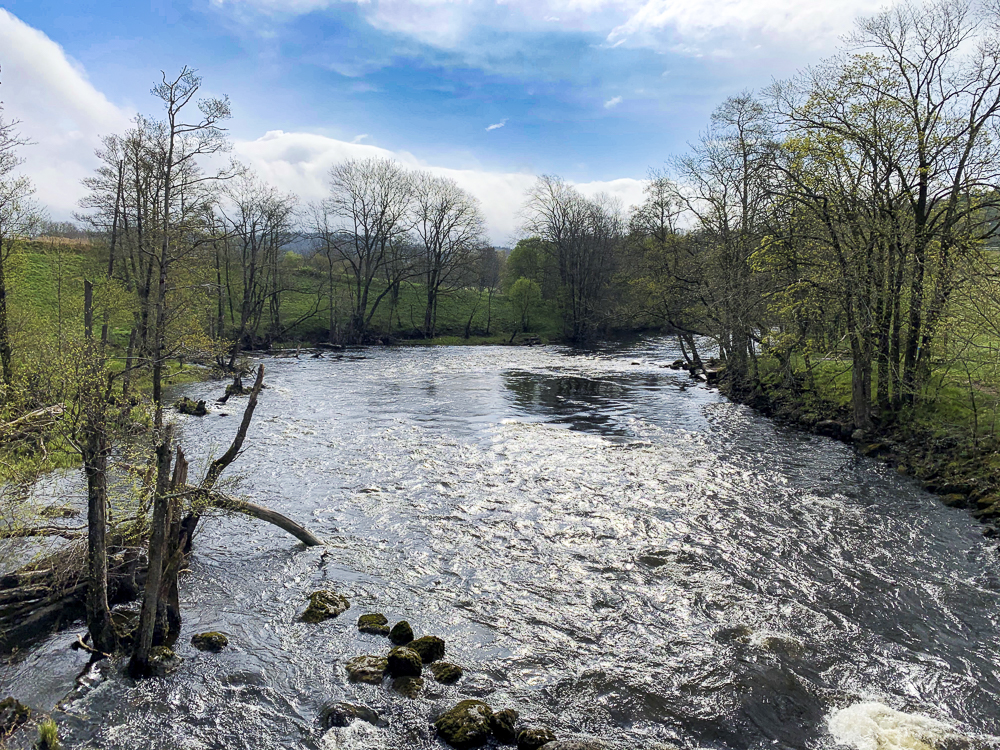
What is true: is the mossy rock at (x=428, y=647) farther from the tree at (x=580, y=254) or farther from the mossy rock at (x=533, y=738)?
the tree at (x=580, y=254)

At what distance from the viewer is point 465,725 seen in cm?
717

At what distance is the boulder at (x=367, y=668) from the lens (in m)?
8.37

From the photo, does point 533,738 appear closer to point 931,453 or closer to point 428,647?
point 428,647

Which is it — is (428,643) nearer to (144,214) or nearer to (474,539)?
(474,539)

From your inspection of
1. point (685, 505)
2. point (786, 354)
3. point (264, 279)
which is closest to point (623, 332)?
point (264, 279)

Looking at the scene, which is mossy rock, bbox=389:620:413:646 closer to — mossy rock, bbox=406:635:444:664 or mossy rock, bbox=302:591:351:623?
mossy rock, bbox=406:635:444:664

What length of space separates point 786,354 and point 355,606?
22.3 m

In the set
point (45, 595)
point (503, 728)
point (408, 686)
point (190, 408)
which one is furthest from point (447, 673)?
point (190, 408)

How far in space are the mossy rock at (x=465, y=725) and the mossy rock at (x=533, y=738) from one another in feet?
1.38

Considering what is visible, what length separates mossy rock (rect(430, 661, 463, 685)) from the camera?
27.5 ft

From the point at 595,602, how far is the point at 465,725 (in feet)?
13.4

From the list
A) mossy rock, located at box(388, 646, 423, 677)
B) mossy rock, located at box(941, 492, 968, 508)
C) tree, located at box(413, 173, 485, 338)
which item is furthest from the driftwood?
tree, located at box(413, 173, 485, 338)

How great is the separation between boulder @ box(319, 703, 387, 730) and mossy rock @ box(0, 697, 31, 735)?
11.6 ft

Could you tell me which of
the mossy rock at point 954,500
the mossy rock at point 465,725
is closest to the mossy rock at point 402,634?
the mossy rock at point 465,725
